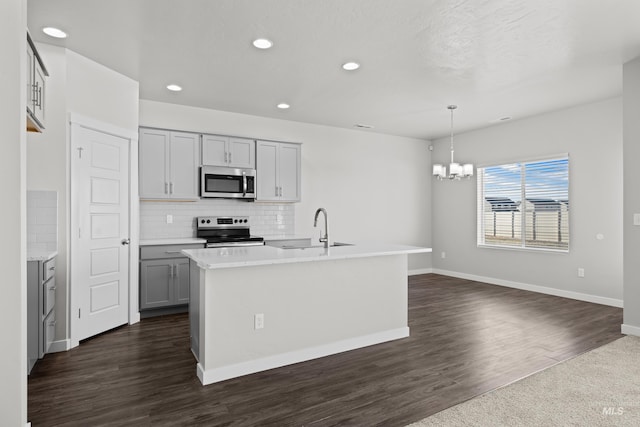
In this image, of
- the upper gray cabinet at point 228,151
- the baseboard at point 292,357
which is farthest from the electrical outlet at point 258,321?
the upper gray cabinet at point 228,151

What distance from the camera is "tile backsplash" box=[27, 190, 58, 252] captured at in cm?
337

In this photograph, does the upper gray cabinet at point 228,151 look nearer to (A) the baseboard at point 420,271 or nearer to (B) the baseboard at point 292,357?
(B) the baseboard at point 292,357

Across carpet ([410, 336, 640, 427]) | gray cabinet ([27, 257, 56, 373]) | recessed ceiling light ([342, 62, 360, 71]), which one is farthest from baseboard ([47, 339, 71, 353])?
recessed ceiling light ([342, 62, 360, 71])

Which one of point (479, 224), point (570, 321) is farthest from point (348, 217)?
point (570, 321)

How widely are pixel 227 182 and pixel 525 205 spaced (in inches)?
186

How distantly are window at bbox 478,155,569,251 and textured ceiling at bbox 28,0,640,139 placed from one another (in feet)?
3.70

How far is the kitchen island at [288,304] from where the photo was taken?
2771 mm

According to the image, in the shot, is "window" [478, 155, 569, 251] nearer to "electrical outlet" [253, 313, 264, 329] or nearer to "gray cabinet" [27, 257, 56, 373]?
"electrical outlet" [253, 313, 264, 329]

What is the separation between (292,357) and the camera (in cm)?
309

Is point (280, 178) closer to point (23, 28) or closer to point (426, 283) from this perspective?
point (426, 283)

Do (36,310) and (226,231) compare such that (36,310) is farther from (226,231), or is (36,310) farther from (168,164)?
(226,231)

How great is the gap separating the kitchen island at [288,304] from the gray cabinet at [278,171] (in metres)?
2.24

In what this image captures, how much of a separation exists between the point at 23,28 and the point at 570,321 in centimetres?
538

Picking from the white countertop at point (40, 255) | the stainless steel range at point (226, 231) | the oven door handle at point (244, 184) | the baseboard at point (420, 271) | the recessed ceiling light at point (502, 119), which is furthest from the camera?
the baseboard at point (420, 271)
